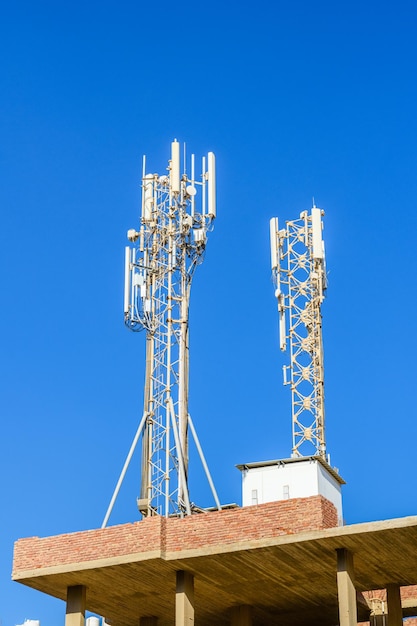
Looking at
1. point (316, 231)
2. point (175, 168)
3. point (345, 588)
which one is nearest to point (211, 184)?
point (175, 168)

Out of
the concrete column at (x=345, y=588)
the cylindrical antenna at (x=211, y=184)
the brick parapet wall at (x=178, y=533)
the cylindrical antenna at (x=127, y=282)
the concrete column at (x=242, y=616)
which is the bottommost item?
the concrete column at (x=345, y=588)

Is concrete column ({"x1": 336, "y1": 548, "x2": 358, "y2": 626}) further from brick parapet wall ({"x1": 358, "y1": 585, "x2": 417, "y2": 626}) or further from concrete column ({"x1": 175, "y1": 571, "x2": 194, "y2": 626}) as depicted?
brick parapet wall ({"x1": 358, "y1": 585, "x2": 417, "y2": 626})

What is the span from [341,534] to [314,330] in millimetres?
22639

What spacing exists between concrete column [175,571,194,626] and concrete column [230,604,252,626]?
4.46 meters

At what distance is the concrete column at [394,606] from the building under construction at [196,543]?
0.14 feet

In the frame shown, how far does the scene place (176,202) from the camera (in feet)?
174

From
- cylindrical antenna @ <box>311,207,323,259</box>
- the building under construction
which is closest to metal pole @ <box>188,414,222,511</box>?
the building under construction

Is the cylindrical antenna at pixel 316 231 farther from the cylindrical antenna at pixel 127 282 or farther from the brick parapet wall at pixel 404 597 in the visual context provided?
the brick parapet wall at pixel 404 597

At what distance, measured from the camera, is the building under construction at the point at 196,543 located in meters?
37.9

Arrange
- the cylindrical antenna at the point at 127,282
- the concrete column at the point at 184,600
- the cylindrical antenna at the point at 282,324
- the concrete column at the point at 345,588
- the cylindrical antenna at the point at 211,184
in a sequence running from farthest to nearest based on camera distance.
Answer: the cylindrical antenna at the point at 282,324
the cylindrical antenna at the point at 211,184
the cylindrical antenna at the point at 127,282
the concrete column at the point at 184,600
the concrete column at the point at 345,588

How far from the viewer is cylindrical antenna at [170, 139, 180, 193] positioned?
52906mm

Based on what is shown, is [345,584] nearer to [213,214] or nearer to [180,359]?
[180,359]

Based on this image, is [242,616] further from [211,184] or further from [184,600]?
[211,184]

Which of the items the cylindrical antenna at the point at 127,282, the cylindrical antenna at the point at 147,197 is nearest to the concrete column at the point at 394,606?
the cylindrical antenna at the point at 127,282
